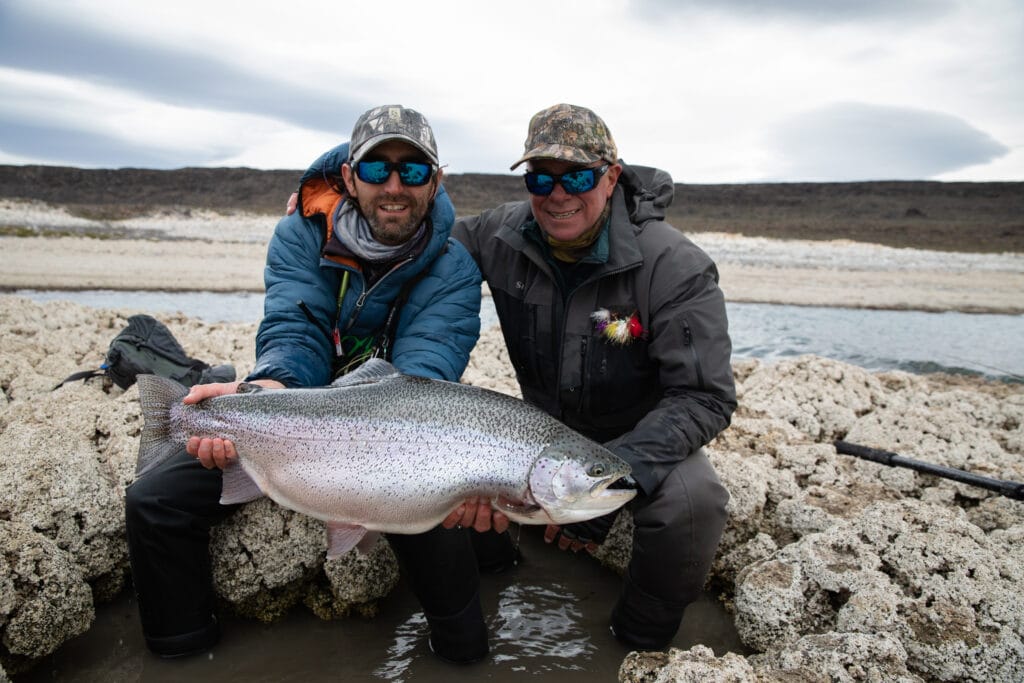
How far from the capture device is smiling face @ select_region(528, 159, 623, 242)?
3873 mm

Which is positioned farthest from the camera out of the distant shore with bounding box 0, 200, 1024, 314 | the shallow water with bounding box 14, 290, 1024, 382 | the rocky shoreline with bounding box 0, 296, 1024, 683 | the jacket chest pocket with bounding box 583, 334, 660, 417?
the distant shore with bounding box 0, 200, 1024, 314

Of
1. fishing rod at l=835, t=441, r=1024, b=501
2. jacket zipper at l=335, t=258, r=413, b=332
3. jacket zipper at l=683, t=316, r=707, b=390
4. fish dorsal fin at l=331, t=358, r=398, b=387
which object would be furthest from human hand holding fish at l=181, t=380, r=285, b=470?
fishing rod at l=835, t=441, r=1024, b=501

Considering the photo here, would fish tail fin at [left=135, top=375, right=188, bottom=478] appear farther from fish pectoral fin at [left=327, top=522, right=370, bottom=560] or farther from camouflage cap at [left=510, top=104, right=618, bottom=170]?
camouflage cap at [left=510, top=104, right=618, bottom=170]

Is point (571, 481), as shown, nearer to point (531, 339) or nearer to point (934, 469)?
point (531, 339)

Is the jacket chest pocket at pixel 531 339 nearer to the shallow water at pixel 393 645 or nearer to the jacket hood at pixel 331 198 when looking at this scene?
the jacket hood at pixel 331 198

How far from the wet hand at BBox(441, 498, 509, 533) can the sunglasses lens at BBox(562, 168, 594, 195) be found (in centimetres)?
172

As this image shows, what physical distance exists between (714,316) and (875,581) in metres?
1.45

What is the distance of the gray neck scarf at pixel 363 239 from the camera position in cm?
380

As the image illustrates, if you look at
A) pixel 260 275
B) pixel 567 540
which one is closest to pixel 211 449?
pixel 567 540

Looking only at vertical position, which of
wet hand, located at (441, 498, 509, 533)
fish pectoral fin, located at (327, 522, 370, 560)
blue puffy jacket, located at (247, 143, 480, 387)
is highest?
blue puffy jacket, located at (247, 143, 480, 387)

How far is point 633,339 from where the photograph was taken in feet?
12.7

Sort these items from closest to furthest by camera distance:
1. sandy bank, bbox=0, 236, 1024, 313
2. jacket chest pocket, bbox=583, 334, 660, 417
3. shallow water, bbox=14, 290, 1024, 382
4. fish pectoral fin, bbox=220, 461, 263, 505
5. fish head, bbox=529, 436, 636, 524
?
fish head, bbox=529, 436, 636, 524 → fish pectoral fin, bbox=220, 461, 263, 505 → jacket chest pocket, bbox=583, 334, 660, 417 → shallow water, bbox=14, 290, 1024, 382 → sandy bank, bbox=0, 236, 1024, 313

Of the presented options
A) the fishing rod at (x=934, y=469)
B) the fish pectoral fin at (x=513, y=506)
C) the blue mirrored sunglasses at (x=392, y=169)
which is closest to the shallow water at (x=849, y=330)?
the fishing rod at (x=934, y=469)

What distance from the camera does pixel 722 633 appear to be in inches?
151
